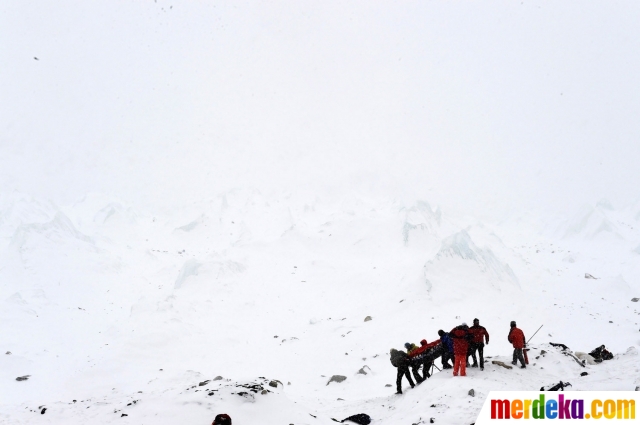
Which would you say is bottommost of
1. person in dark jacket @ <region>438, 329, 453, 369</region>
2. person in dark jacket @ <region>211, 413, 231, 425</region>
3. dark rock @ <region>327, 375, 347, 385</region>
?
dark rock @ <region>327, 375, 347, 385</region>

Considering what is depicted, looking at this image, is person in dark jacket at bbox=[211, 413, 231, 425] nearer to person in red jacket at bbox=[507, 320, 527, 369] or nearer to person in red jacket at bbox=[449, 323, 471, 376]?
person in red jacket at bbox=[449, 323, 471, 376]

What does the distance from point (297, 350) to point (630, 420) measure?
14.0 metres

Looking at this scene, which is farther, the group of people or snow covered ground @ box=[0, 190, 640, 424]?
the group of people

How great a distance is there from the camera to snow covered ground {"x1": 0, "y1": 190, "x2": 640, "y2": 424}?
9055mm

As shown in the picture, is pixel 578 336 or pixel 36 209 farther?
pixel 36 209

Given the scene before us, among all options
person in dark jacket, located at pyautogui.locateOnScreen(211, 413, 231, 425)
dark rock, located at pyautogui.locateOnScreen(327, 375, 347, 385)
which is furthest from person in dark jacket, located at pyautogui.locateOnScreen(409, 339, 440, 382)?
person in dark jacket, located at pyautogui.locateOnScreen(211, 413, 231, 425)

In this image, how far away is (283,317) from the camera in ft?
75.9

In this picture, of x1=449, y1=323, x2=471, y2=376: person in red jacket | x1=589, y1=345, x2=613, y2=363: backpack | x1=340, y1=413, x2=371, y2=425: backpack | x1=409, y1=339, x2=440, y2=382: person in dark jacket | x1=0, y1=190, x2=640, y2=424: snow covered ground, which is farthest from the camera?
x1=589, y1=345, x2=613, y2=363: backpack

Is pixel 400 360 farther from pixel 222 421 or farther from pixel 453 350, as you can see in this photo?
pixel 222 421

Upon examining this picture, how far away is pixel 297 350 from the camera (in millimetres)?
18281

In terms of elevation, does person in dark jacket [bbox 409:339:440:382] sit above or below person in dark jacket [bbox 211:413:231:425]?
below

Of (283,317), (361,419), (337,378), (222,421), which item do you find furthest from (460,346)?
(283,317)

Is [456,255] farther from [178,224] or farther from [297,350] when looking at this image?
[178,224]

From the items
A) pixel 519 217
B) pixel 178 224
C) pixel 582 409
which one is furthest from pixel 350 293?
pixel 519 217
